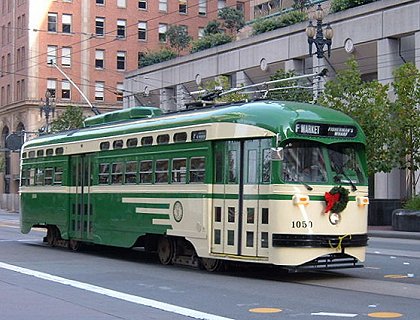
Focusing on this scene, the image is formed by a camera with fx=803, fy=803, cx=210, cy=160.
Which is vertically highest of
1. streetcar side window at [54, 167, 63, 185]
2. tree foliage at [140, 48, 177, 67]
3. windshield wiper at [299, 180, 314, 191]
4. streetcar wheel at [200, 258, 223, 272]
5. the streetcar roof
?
tree foliage at [140, 48, 177, 67]

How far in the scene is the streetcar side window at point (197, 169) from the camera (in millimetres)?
16625

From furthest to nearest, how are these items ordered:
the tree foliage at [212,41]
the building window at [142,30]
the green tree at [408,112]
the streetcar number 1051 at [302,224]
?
the building window at [142,30] → the tree foliage at [212,41] → the green tree at [408,112] → the streetcar number 1051 at [302,224]

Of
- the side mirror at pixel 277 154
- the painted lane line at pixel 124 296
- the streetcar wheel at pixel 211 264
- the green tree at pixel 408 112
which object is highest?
the green tree at pixel 408 112

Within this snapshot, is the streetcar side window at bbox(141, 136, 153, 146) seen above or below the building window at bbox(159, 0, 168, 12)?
below

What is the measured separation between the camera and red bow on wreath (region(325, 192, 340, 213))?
15125mm

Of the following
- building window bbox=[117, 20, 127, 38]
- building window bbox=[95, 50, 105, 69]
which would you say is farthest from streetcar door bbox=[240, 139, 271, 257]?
building window bbox=[117, 20, 127, 38]

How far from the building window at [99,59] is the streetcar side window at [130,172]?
6408 cm

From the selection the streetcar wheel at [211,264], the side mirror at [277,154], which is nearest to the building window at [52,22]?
the streetcar wheel at [211,264]

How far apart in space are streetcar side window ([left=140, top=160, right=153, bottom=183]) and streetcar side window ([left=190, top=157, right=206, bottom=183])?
1.77 meters

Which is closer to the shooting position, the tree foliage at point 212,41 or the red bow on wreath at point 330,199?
the red bow on wreath at point 330,199

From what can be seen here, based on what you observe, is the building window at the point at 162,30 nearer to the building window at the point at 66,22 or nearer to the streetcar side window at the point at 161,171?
the building window at the point at 66,22

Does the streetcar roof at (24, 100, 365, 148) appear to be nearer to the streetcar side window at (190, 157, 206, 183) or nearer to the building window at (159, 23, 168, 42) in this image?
the streetcar side window at (190, 157, 206, 183)

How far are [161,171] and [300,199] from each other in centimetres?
422

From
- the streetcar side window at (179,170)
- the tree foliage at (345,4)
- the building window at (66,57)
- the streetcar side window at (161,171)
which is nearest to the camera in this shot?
the streetcar side window at (179,170)
